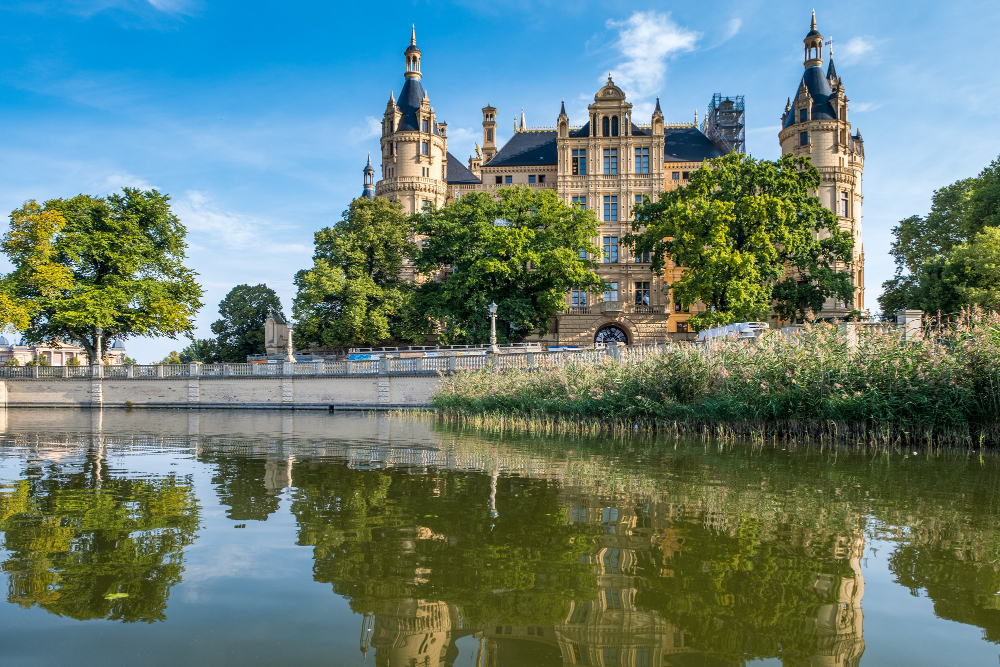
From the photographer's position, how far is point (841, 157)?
4859cm

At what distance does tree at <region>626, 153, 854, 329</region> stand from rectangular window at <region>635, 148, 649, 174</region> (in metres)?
11.0

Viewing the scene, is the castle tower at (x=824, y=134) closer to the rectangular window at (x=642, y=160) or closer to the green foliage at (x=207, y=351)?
the rectangular window at (x=642, y=160)

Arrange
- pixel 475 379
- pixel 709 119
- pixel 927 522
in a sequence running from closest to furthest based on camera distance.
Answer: pixel 927 522
pixel 475 379
pixel 709 119

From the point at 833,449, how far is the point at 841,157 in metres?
44.5

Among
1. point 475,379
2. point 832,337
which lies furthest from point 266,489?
point 475,379

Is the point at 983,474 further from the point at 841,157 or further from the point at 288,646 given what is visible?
the point at 841,157

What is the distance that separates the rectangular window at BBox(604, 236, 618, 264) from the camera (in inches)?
1946

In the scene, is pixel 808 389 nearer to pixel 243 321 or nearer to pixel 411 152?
pixel 411 152

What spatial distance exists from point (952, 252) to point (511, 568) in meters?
39.3

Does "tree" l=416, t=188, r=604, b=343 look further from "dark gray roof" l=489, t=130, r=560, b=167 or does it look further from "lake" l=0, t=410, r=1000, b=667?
"lake" l=0, t=410, r=1000, b=667

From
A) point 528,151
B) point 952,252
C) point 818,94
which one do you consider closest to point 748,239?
point 952,252

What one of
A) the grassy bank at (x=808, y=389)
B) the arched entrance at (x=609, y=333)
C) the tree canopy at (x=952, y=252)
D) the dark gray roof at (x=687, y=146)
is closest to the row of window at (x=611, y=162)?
the dark gray roof at (x=687, y=146)

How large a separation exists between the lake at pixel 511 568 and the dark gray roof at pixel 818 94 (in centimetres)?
4675

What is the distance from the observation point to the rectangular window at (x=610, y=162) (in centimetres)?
5006
